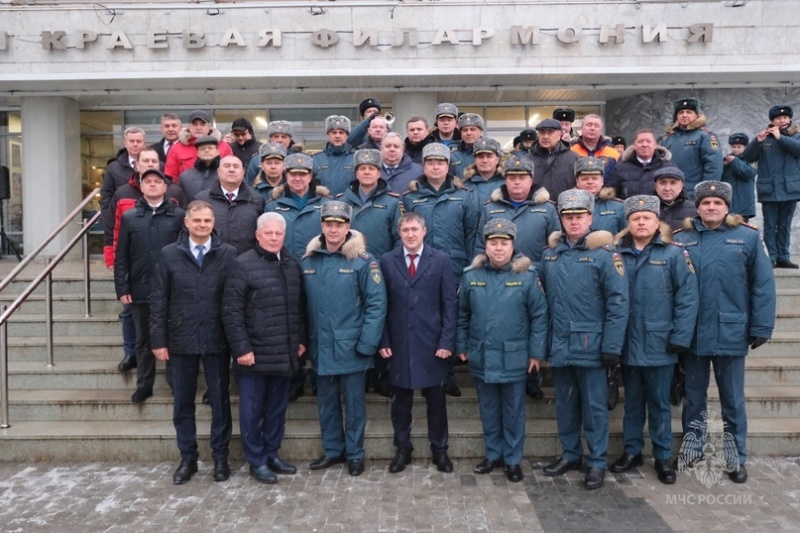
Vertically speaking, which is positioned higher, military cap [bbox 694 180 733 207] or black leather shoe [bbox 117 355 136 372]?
military cap [bbox 694 180 733 207]

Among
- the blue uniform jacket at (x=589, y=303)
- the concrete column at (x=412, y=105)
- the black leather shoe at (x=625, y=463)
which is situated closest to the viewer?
the blue uniform jacket at (x=589, y=303)

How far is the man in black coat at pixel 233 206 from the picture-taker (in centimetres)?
579

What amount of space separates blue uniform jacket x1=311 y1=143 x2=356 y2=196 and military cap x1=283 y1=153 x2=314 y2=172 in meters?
0.78

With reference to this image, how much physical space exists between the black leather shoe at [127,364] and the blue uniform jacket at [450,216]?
9.86 feet

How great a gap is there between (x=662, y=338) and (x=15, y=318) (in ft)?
21.3

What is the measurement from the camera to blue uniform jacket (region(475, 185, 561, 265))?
18.6 feet

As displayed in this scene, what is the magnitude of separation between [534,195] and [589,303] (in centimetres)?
115

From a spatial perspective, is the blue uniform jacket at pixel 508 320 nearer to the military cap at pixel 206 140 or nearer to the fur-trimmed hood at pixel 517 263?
the fur-trimmed hood at pixel 517 263

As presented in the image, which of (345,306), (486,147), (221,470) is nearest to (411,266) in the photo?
(345,306)

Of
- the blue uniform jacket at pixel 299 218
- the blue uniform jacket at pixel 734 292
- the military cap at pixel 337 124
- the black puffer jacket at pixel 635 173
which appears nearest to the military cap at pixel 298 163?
the blue uniform jacket at pixel 299 218

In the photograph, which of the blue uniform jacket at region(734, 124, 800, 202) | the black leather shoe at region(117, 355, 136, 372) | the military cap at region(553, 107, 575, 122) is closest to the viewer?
the black leather shoe at region(117, 355, 136, 372)

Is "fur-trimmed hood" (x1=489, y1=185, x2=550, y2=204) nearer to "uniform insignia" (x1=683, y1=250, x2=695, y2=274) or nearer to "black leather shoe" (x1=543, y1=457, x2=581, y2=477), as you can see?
"uniform insignia" (x1=683, y1=250, x2=695, y2=274)

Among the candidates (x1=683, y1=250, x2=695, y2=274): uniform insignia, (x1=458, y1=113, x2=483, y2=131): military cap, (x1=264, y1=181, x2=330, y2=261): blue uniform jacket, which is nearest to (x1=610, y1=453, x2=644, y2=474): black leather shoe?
(x1=683, y1=250, x2=695, y2=274): uniform insignia

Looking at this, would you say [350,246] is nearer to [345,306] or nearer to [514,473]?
[345,306]
